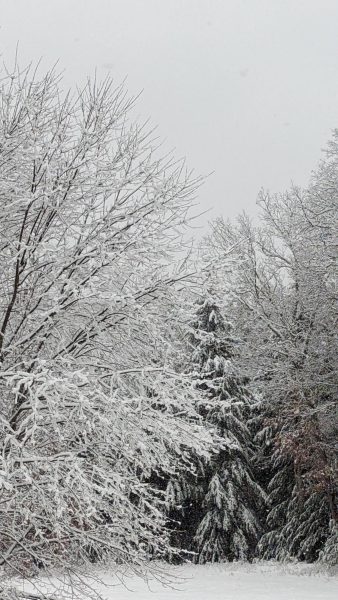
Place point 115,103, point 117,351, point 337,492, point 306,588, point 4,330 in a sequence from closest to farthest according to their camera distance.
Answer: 1. point 4,330
2. point 117,351
3. point 115,103
4. point 306,588
5. point 337,492

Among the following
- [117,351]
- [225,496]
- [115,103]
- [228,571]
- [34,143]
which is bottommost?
[228,571]

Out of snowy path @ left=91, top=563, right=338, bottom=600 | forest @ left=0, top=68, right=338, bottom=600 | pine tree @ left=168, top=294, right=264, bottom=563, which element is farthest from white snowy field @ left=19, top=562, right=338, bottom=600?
forest @ left=0, top=68, right=338, bottom=600

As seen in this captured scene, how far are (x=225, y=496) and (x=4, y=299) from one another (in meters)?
16.7

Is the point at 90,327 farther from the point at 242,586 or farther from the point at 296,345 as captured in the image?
the point at 296,345

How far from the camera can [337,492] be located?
19.6 m

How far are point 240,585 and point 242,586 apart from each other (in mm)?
196

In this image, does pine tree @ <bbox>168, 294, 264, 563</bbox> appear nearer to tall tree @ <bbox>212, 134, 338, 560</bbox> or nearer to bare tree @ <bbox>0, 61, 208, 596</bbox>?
tall tree @ <bbox>212, 134, 338, 560</bbox>

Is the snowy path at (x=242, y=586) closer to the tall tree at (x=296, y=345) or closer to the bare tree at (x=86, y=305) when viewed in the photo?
the tall tree at (x=296, y=345)

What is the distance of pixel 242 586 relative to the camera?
18.0m

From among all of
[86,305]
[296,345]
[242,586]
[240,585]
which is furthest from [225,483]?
[86,305]

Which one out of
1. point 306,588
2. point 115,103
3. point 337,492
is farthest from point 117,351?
point 337,492

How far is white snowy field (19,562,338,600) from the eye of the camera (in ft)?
51.8

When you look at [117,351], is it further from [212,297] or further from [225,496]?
[225,496]

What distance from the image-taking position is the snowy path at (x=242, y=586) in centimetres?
1578
